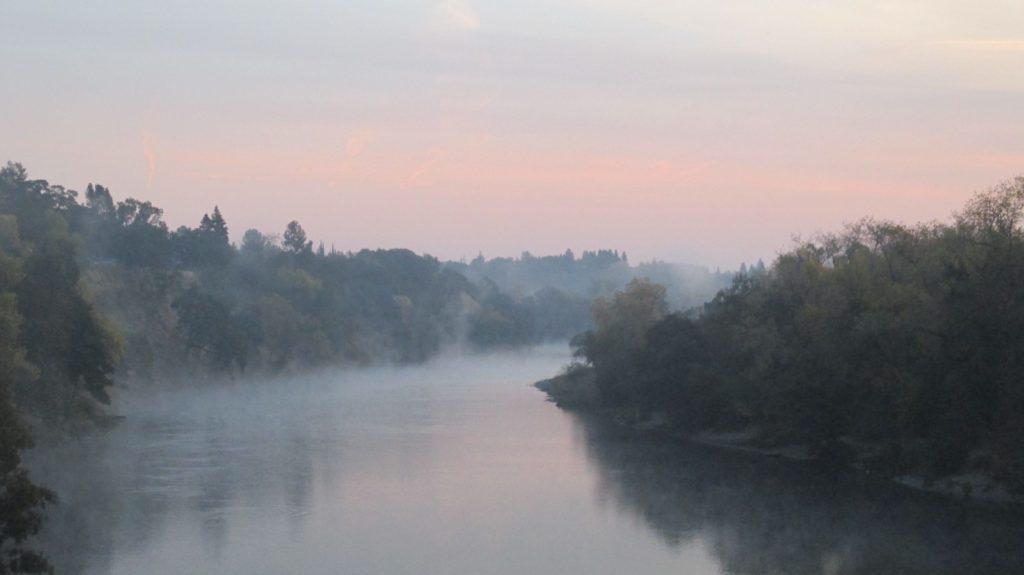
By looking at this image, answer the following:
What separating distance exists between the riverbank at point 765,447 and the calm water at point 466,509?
55.4 inches

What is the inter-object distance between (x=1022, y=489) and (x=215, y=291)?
76413mm

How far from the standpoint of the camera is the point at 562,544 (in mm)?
28531

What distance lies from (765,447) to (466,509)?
18372mm

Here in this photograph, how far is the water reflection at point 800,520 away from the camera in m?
26.2

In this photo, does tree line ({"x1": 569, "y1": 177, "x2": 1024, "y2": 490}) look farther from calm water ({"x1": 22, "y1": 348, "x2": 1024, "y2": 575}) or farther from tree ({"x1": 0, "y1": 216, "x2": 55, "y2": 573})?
tree ({"x1": 0, "y1": 216, "x2": 55, "y2": 573})

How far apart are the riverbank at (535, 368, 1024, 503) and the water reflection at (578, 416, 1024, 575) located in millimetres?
1092

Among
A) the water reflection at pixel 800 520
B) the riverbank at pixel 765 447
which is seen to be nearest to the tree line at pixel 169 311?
the water reflection at pixel 800 520

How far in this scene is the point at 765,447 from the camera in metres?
47.6

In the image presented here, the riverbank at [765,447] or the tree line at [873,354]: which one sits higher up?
the tree line at [873,354]

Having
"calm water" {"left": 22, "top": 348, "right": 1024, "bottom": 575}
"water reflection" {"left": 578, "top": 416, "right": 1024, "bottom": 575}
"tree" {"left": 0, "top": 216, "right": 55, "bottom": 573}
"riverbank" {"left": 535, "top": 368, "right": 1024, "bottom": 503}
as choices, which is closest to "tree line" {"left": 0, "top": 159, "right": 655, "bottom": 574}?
"tree" {"left": 0, "top": 216, "right": 55, "bottom": 573}

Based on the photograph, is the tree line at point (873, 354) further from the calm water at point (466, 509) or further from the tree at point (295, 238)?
the tree at point (295, 238)

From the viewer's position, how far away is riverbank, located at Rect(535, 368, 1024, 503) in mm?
34250

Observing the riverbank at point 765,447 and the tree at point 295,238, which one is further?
the tree at point 295,238

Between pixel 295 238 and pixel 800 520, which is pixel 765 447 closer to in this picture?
pixel 800 520
